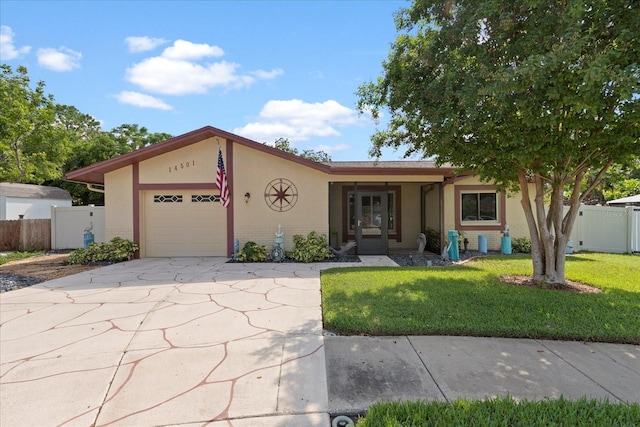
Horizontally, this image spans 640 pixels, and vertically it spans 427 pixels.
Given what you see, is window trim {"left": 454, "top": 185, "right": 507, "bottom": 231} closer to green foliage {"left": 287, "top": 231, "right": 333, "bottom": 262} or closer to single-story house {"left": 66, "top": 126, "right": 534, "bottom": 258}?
single-story house {"left": 66, "top": 126, "right": 534, "bottom": 258}

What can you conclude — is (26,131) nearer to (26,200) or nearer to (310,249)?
(26,200)

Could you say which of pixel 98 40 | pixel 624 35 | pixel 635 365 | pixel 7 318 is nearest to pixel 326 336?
pixel 635 365

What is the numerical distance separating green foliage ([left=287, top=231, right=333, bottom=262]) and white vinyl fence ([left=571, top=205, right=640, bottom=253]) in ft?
30.9

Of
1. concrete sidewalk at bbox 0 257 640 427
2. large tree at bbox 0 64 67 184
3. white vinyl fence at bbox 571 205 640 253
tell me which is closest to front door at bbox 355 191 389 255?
concrete sidewalk at bbox 0 257 640 427

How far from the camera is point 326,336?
13.3ft

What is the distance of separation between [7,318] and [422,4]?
8936 millimetres

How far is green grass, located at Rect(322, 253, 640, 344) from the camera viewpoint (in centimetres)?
411

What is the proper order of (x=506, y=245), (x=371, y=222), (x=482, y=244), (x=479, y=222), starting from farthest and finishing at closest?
(x=479, y=222) < (x=371, y=222) < (x=482, y=244) < (x=506, y=245)

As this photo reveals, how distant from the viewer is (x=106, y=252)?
10109 millimetres

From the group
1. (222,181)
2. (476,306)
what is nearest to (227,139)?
(222,181)

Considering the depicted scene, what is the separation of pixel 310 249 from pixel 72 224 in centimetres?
1055

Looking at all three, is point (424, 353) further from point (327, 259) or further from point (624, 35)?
point (327, 259)

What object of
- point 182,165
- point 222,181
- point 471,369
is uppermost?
point 182,165

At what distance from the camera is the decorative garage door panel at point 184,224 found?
11.1 metres
